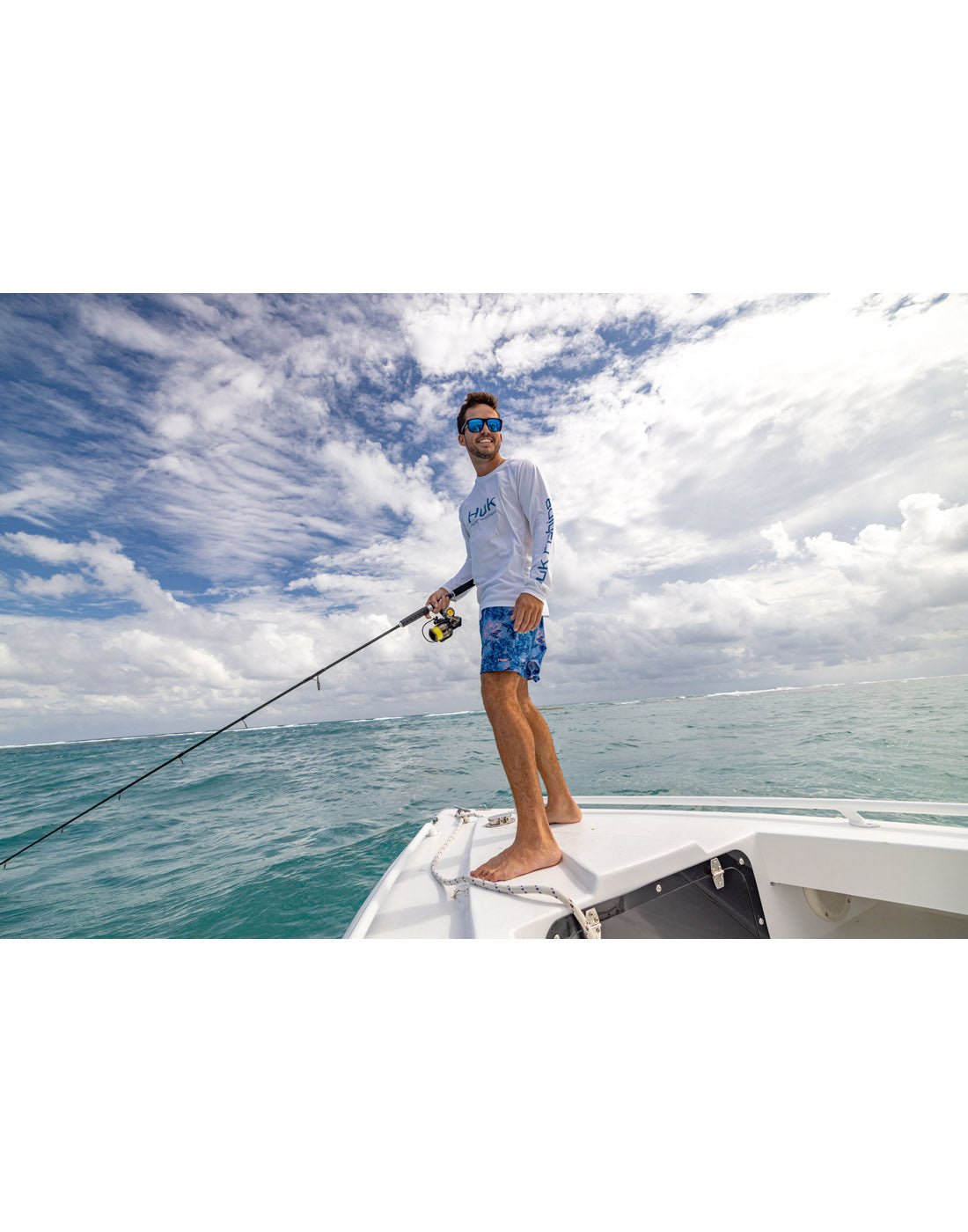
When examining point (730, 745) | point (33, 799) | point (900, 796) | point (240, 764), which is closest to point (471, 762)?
point (730, 745)

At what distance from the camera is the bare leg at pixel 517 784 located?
1719 mm

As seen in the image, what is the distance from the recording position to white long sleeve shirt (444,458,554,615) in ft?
6.56

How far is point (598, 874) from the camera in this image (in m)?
1.45

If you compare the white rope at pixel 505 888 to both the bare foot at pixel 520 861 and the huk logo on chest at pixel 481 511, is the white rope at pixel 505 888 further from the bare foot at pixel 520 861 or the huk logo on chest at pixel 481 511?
the huk logo on chest at pixel 481 511

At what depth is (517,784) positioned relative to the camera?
183cm

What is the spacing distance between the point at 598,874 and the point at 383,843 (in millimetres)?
3144

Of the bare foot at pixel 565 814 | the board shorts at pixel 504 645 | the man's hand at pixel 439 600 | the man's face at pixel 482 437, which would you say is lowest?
the bare foot at pixel 565 814

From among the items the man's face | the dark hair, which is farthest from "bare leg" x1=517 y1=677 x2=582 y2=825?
the dark hair

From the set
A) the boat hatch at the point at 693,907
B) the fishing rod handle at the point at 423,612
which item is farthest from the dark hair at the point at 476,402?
the boat hatch at the point at 693,907

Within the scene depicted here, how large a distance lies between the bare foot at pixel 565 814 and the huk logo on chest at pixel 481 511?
4.63ft

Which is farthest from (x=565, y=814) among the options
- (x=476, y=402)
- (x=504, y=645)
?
(x=476, y=402)

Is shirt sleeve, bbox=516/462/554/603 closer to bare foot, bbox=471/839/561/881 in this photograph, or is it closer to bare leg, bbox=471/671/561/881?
bare leg, bbox=471/671/561/881

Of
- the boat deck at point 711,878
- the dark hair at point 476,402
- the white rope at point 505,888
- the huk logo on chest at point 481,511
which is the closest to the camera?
the white rope at point 505,888

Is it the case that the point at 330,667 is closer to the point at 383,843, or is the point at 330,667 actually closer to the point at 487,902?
the point at 383,843
